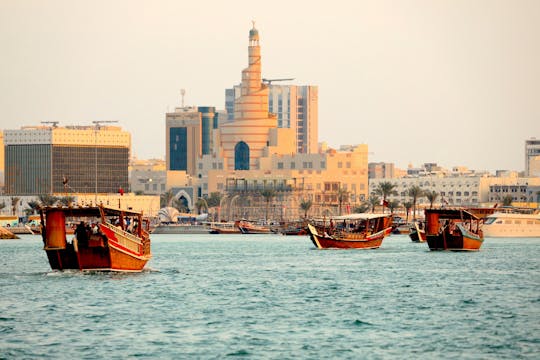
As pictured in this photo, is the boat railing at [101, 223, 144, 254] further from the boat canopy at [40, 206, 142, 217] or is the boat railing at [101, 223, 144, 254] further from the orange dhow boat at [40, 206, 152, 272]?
the boat canopy at [40, 206, 142, 217]

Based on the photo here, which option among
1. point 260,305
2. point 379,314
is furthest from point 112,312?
point 379,314

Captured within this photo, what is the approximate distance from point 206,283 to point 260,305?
17.1 m

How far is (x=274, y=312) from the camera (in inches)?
2872

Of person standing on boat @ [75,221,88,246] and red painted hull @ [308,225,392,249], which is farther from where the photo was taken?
red painted hull @ [308,225,392,249]

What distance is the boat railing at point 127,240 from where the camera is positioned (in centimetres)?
8860

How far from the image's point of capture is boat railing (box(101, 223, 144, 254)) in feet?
291

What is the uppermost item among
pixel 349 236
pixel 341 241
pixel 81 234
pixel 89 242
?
pixel 81 234

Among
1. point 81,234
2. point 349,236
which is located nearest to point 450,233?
point 349,236

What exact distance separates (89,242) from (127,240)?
2.83m

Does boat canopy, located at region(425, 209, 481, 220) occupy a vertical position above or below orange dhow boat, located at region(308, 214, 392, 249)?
above

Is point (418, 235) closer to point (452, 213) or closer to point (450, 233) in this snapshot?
point (452, 213)

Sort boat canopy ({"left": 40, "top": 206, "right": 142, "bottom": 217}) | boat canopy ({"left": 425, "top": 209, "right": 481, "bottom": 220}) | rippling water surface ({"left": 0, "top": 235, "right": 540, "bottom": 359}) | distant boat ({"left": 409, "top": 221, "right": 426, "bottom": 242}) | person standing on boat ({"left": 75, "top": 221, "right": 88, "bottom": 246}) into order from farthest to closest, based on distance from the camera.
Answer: distant boat ({"left": 409, "top": 221, "right": 426, "bottom": 242})
boat canopy ({"left": 425, "top": 209, "right": 481, "bottom": 220})
boat canopy ({"left": 40, "top": 206, "right": 142, "bottom": 217})
person standing on boat ({"left": 75, "top": 221, "right": 88, "bottom": 246})
rippling water surface ({"left": 0, "top": 235, "right": 540, "bottom": 359})

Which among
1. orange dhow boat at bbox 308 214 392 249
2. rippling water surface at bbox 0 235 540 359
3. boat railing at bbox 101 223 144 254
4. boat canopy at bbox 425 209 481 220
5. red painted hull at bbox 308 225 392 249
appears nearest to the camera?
rippling water surface at bbox 0 235 540 359

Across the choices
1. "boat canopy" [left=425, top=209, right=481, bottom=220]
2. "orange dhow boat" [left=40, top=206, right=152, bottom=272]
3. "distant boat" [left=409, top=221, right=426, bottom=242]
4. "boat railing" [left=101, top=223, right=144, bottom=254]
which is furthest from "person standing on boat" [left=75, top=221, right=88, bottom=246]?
"distant boat" [left=409, top=221, right=426, bottom=242]
